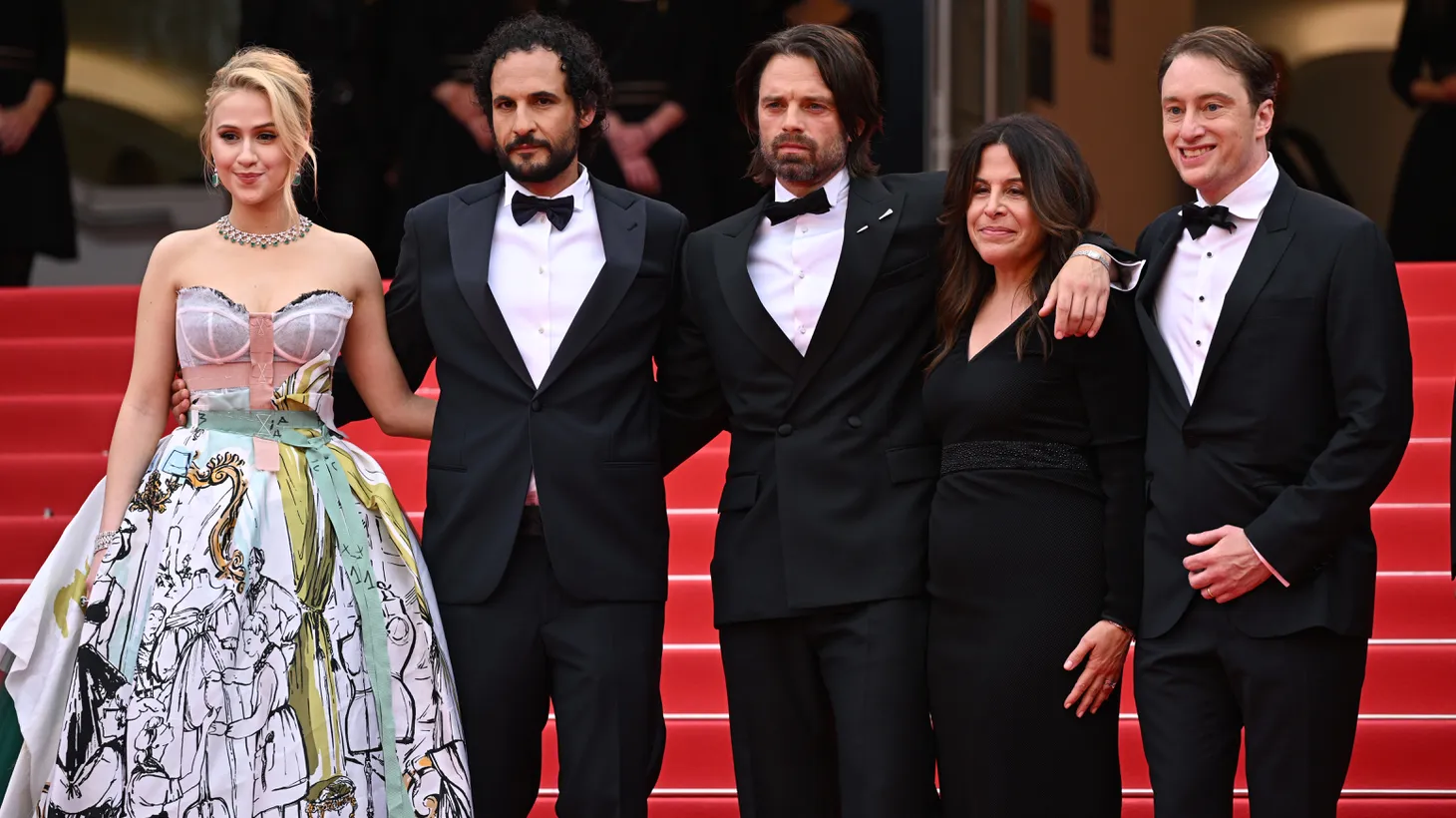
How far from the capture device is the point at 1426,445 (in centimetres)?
563

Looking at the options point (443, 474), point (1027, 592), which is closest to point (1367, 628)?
point (1027, 592)

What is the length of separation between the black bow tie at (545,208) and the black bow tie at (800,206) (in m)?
0.39

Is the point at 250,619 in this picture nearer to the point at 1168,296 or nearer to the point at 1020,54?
the point at 1168,296

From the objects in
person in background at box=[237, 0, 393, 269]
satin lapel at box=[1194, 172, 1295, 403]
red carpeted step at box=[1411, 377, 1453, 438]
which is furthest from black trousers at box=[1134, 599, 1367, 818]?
person in background at box=[237, 0, 393, 269]

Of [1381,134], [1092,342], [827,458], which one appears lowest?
[827,458]

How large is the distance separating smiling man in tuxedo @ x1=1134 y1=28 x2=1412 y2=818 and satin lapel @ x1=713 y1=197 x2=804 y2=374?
0.68 meters

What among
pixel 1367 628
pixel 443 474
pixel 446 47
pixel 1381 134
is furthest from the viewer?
pixel 1381 134

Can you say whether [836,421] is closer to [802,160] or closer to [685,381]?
[685,381]

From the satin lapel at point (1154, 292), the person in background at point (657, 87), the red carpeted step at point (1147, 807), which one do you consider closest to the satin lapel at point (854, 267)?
the satin lapel at point (1154, 292)

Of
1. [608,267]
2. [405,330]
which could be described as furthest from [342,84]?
[608,267]

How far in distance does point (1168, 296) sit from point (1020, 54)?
220 inches

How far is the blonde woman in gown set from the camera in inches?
126

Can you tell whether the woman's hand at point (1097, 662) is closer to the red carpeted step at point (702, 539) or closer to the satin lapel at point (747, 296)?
the satin lapel at point (747, 296)

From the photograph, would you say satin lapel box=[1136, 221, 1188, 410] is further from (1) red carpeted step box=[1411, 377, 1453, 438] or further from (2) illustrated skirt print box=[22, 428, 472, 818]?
(1) red carpeted step box=[1411, 377, 1453, 438]
